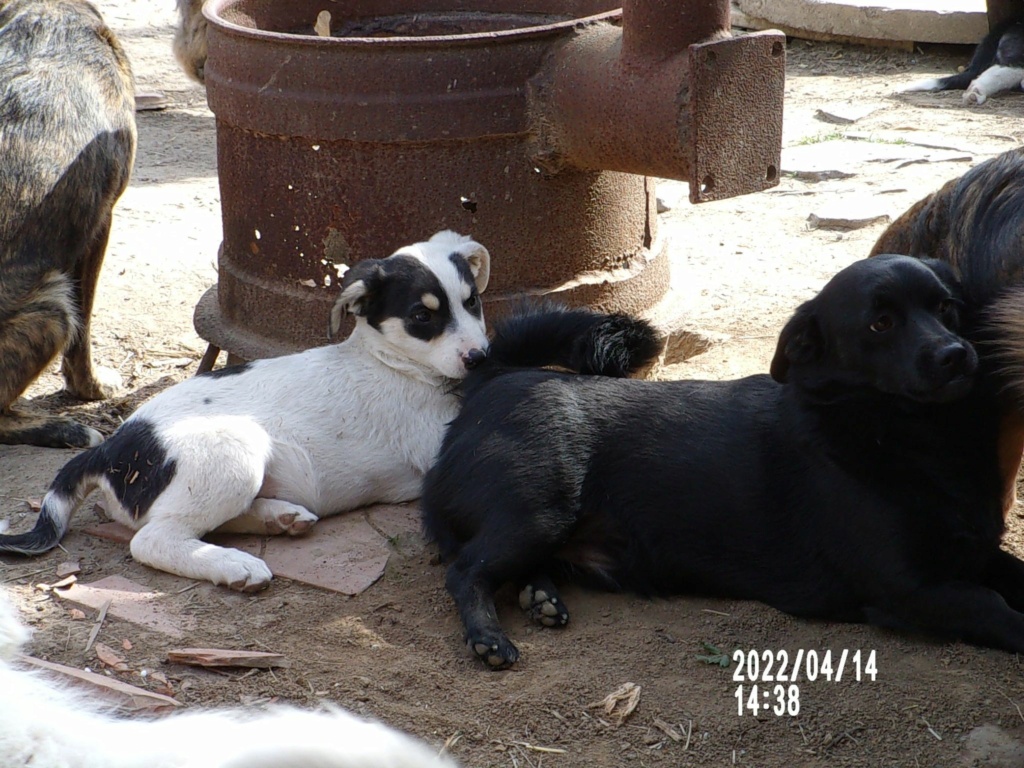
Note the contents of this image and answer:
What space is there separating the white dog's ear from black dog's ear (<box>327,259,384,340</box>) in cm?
33

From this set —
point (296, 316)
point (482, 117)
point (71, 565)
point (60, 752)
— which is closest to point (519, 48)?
point (482, 117)

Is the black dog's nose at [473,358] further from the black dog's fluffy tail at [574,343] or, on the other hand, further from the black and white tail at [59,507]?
the black and white tail at [59,507]

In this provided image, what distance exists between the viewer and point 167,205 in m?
7.71

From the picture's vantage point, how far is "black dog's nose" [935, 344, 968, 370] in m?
2.93

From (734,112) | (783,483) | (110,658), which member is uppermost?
(734,112)

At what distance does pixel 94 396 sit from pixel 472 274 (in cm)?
224

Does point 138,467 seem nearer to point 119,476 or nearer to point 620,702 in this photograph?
point 119,476

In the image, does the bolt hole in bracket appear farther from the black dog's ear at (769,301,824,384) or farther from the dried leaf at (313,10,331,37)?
the dried leaf at (313,10,331,37)

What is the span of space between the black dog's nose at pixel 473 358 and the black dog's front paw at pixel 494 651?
110cm

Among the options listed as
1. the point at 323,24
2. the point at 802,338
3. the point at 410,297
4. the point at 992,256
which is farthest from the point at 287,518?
the point at 323,24

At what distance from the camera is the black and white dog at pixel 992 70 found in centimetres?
931

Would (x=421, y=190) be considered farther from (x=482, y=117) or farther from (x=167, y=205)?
(x=167, y=205)

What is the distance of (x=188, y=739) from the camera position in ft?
5.40

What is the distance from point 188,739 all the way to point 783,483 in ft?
6.71
